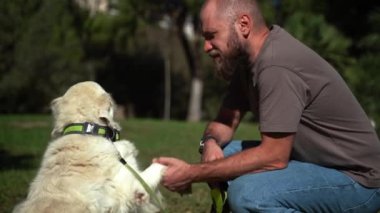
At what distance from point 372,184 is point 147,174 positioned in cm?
145

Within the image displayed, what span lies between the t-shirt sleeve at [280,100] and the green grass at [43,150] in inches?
98.6

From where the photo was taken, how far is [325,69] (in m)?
3.82

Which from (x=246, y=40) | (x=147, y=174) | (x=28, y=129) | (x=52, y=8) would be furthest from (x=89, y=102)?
(x=52, y=8)

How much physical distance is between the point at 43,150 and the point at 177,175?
8.17 metres

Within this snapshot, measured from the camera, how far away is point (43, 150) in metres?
11.5

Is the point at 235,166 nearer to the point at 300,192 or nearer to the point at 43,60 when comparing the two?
the point at 300,192

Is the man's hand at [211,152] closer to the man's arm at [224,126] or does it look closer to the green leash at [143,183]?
the man's arm at [224,126]

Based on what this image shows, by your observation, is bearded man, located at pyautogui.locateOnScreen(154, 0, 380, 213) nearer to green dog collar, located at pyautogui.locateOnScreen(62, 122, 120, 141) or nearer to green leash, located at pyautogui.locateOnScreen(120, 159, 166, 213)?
green leash, located at pyautogui.locateOnScreen(120, 159, 166, 213)

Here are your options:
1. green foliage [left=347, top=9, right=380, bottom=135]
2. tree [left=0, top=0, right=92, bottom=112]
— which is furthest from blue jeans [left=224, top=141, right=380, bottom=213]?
tree [left=0, top=0, right=92, bottom=112]

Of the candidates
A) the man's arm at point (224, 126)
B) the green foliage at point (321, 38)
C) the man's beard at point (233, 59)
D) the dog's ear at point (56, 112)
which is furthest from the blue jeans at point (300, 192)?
the green foliage at point (321, 38)

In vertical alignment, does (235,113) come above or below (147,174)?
above

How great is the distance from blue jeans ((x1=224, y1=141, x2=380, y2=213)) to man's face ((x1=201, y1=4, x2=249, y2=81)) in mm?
769

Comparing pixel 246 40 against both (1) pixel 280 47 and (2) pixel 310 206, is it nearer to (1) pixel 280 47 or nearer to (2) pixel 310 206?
(1) pixel 280 47

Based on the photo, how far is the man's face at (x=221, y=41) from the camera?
382 centimetres
